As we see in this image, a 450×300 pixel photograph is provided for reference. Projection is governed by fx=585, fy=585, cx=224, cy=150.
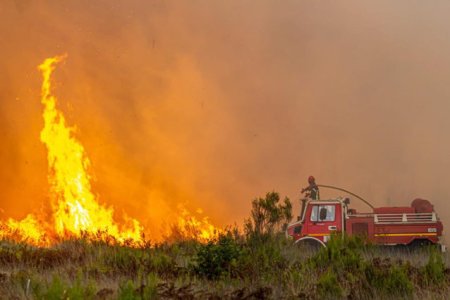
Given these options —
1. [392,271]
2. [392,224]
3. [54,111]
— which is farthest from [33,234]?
[392,271]

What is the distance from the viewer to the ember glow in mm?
17703

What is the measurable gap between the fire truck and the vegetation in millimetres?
728

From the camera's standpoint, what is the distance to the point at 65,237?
645 inches

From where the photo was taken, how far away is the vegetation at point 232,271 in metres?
7.94

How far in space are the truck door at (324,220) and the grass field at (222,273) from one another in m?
1.73

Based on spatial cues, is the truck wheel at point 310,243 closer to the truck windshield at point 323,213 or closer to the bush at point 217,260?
the truck windshield at point 323,213

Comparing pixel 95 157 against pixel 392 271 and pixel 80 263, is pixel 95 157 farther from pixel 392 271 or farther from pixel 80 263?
pixel 392 271

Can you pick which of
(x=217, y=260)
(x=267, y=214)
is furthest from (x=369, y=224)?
(x=217, y=260)

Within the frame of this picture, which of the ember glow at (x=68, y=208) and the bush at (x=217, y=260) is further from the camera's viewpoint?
the ember glow at (x=68, y=208)

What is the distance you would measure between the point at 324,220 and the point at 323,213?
19 cm

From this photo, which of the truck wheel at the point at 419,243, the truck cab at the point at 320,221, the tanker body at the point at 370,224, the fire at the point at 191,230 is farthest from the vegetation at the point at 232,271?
the fire at the point at 191,230

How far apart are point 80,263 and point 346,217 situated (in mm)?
7600

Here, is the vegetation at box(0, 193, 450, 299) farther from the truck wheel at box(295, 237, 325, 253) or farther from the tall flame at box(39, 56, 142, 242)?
the tall flame at box(39, 56, 142, 242)

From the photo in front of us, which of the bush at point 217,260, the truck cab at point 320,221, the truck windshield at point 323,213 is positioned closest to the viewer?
the bush at point 217,260
